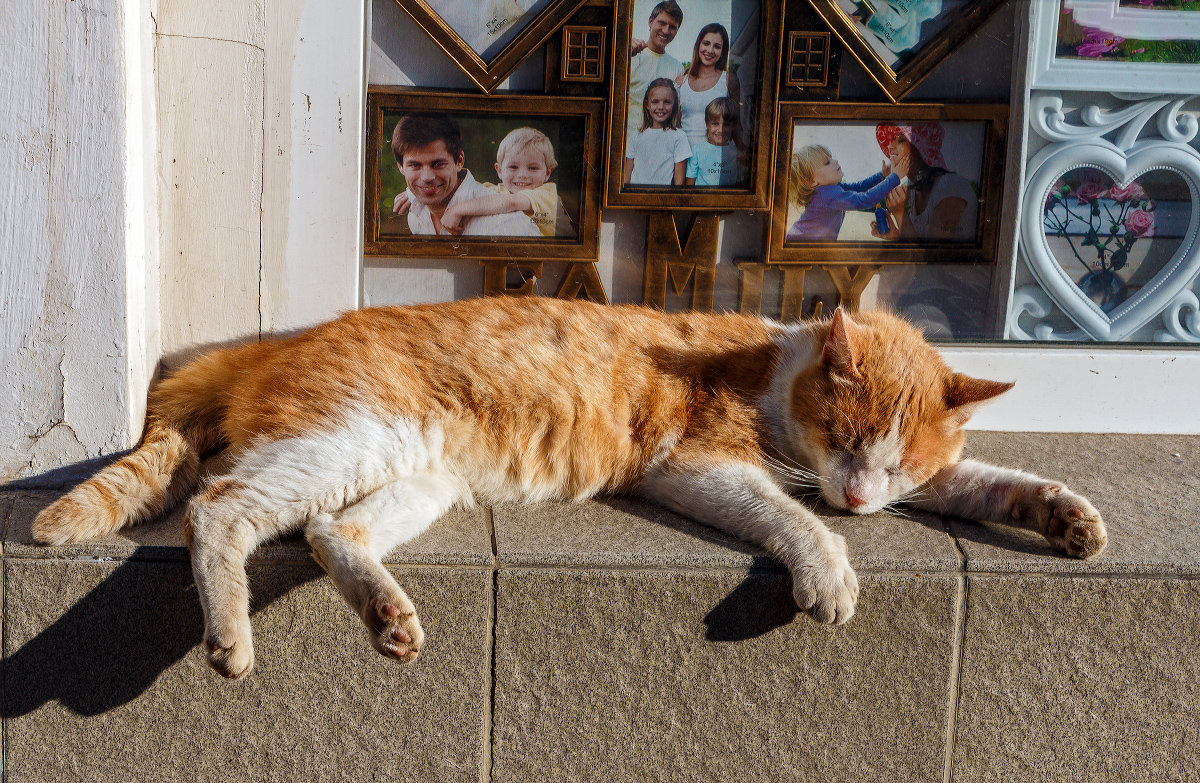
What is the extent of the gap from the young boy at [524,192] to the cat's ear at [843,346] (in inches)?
42.5

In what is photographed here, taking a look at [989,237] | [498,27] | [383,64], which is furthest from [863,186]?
[383,64]

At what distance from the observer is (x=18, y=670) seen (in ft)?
7.34

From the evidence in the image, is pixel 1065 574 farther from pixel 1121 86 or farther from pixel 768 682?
pixel 1121 86

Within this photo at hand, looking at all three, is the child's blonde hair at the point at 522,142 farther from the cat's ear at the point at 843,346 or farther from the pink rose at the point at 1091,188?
the pink rose at the point at 1091,188

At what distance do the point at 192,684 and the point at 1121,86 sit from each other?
3473 mm

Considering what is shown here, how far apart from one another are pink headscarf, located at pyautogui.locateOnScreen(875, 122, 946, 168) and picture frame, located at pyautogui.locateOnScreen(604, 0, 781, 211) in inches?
15.8

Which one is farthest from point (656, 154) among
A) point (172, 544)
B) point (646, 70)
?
point (172, 544)

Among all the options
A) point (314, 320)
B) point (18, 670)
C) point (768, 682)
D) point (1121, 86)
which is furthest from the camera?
point (1121, 86)

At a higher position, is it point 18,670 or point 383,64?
point 383,64

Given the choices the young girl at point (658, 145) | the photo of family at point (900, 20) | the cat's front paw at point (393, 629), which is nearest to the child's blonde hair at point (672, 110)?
the young girl at point (658, 145)

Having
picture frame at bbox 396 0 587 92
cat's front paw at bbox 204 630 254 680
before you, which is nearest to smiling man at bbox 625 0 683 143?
picture frame at bbox 396 0 587 92

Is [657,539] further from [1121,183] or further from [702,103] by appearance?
[1121,183]

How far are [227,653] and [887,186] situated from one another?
2584mm

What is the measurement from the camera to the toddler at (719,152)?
128 inches
